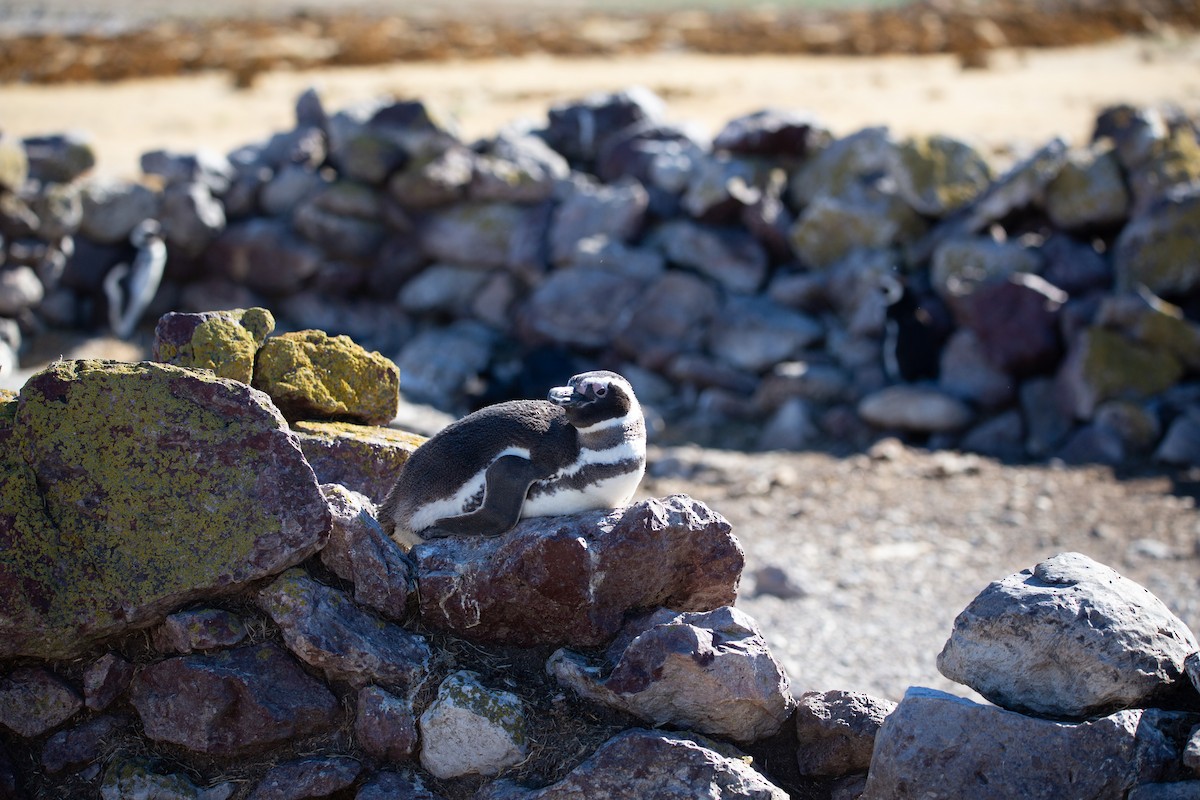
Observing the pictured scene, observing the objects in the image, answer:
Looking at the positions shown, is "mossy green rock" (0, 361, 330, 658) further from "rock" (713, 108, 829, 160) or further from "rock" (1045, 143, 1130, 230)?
"rock" (713, 108, 829, 160)

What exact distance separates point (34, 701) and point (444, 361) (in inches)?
349

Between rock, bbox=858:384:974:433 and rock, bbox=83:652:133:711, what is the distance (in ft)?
26.7

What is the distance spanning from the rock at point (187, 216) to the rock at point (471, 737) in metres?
11.0

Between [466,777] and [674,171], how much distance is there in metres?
10.3

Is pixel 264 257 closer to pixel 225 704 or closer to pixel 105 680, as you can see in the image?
pixel 105 680

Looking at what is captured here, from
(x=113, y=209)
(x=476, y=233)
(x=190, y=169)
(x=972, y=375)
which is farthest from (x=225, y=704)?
(x=190, y=169)

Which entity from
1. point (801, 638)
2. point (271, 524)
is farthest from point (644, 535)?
point (801, 638)

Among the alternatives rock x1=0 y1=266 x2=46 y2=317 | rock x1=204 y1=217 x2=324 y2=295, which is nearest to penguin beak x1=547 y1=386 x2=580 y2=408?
rock x1=204 y1=217 x2=324 y2=295

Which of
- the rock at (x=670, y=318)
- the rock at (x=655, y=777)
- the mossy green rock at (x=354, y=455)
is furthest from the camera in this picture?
the rock at (x=670, y=318)

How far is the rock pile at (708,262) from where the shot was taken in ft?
36.1

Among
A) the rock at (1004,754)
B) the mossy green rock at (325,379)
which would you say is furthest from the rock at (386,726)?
the rock at (1004,754)

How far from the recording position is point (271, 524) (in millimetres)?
4113

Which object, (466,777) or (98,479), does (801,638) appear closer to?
(466,777)

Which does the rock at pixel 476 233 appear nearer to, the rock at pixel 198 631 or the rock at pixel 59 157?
the rock at pixel 59 157
